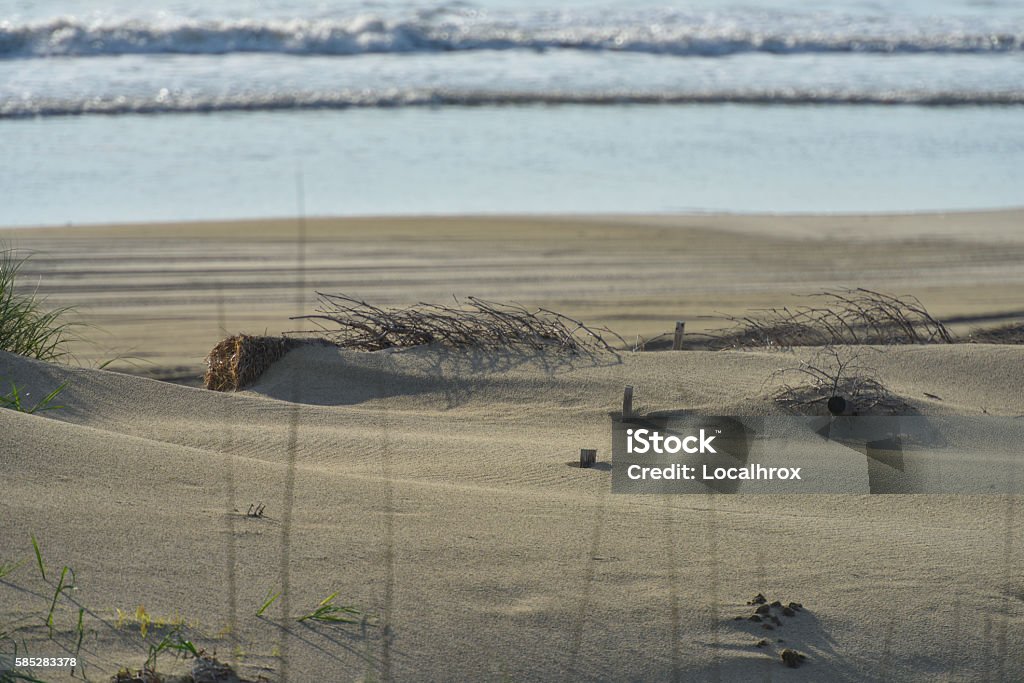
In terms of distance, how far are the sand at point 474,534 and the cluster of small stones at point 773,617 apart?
18mm

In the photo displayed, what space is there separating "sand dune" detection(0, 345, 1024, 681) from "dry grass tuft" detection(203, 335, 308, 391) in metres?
0.80

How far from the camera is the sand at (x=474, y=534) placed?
8.11 ft

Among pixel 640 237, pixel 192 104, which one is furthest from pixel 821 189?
pixel 192 104

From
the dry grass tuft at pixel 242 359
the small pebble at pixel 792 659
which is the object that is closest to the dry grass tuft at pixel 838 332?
the dry grass tuft at pixel 242 359

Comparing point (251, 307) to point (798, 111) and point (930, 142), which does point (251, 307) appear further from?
point (798, 111)

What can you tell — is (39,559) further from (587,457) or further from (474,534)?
(587,457)

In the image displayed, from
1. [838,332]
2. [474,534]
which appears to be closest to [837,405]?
[838,332]

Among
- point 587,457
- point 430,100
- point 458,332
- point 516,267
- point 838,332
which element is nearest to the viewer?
point 587,457

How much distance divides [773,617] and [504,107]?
1582 cm

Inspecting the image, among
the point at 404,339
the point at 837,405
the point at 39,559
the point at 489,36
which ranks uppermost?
the point at 489,36

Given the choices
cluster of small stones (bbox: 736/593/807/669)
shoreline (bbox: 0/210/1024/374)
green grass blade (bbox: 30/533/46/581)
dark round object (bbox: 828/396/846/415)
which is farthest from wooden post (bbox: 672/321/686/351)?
green grass blade (bbox: 30/533/46/581)

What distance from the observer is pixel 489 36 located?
24.4 m

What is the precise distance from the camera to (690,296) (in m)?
8.15

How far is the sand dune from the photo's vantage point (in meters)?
2.46
